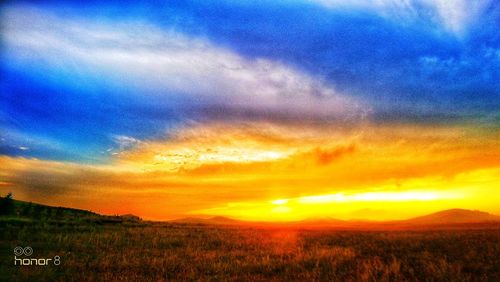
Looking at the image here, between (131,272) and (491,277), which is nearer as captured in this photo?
(491,277)

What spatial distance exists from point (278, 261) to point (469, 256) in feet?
30.3

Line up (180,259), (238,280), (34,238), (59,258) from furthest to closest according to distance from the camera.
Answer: (34,238) < (180,259) < (59,258) < (238,280)

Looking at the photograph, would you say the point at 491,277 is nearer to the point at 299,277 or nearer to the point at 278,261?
the point at 299,277

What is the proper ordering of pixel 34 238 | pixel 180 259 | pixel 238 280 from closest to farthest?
pixel 238 280 < pixel 180 259 < pixel 34 238

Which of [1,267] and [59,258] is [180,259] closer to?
[59,258]

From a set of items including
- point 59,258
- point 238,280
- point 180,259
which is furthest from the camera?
point 180,259

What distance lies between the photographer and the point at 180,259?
15.9m

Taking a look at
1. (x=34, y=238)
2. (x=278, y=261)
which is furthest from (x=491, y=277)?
(x=34, y=238)

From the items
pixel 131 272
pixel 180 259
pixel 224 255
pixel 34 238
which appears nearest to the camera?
pixel 131 272

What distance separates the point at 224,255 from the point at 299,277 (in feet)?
19.9

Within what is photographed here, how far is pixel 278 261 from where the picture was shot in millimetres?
15156

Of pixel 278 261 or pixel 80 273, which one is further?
pixel 278 261

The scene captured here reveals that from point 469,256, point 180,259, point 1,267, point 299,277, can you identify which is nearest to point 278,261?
point 299,277

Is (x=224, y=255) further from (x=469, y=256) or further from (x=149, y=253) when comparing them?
(x=469, y=256)
